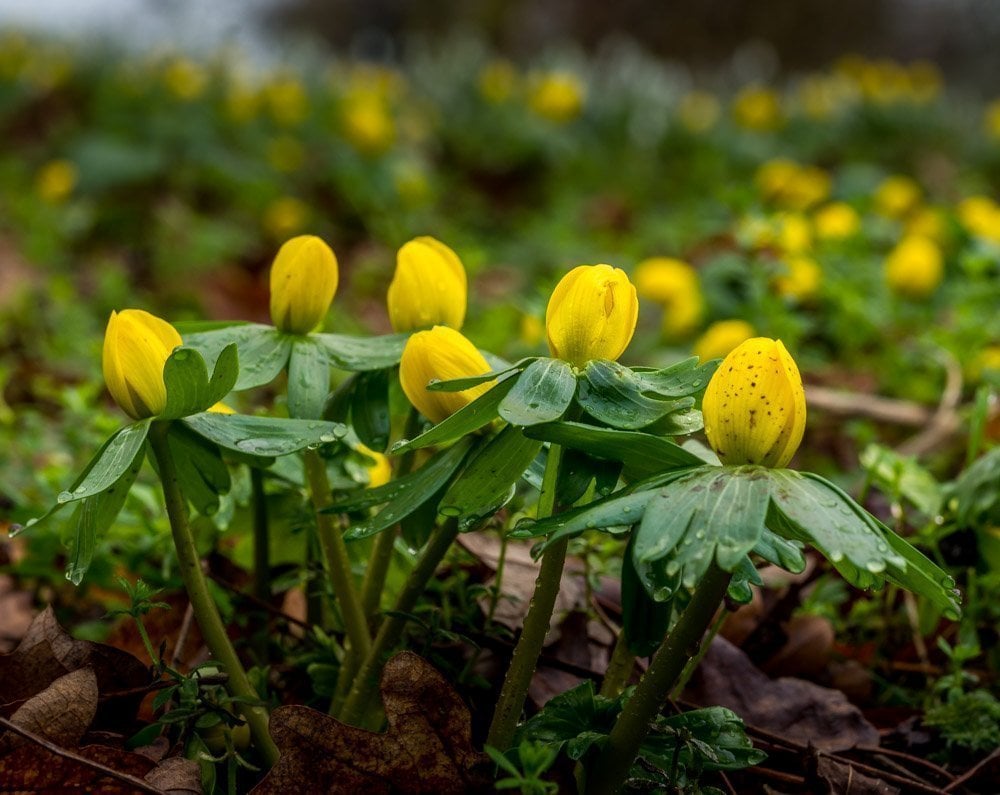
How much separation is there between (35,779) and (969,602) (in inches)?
42.7

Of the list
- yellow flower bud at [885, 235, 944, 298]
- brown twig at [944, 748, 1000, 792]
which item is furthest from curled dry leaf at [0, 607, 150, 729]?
yellow flower bud at [885, 235, 944, 298]

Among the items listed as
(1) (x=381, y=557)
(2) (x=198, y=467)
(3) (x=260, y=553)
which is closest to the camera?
(2) (x=198, y=467)

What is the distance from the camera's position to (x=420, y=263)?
3.45 feet

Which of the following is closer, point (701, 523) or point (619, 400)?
point (701, 523)

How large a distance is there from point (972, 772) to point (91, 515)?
93 cm

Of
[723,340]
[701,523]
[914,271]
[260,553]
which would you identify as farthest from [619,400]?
[914,271]

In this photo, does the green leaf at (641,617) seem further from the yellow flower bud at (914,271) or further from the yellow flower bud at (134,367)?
the yellow flower bud at (914,271)

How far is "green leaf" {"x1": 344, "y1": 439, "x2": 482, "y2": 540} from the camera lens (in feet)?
2.83

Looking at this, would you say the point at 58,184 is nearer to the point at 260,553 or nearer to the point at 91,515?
the point at 260,553

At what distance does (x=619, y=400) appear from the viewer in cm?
86

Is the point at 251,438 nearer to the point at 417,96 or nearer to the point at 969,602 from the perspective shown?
the point at 969,602

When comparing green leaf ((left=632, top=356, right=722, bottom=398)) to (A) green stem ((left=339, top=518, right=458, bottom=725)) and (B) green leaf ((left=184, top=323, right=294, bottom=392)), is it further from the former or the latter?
(B) green leaf ((left=184, top=323, right=294, bottom=392))

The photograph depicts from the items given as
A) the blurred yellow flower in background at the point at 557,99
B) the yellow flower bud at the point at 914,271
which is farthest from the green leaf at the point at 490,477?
the blurred yellow flower in background at the point at 557,99

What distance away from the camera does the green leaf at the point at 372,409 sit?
100 cm
